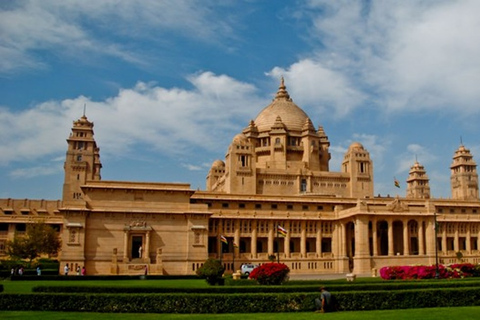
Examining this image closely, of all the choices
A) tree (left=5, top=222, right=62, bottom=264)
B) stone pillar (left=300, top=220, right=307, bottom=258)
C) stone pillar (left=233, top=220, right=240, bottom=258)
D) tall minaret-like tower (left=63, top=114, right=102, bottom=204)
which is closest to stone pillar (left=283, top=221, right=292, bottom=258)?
stone pillar (left=300, top=220, right=307, bottom=258)

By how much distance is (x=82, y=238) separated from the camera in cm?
5934

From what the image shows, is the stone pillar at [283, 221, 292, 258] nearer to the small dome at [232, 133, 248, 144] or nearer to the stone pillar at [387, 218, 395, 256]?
the stone pillar at [387, 218, 395, 256]

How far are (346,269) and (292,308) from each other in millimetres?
45196

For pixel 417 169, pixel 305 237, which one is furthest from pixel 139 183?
pixel 417 169

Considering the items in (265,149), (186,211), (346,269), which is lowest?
(346,269)

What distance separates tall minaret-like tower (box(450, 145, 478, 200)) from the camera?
11469cm

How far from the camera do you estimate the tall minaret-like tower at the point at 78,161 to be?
89000mm

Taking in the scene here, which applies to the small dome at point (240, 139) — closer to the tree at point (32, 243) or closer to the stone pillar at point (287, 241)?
the stone pillar at point (287, 241)

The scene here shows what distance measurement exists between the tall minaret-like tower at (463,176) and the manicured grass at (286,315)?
324 feet

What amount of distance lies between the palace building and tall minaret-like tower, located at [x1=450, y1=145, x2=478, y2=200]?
37351 mm

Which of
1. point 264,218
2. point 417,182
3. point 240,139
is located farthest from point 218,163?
point 417,182

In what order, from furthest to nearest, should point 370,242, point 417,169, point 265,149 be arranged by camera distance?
point 417,169
point 265,149
point 370,242

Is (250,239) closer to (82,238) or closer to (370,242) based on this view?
(370,242)

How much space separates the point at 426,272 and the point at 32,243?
51.0 meters
